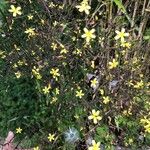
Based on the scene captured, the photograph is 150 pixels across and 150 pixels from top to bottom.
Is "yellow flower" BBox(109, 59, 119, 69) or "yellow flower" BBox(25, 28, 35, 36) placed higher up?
"yellow flower" BBox(25, 28, 35, 36)

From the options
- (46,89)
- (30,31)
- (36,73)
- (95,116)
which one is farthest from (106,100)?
(30,31)

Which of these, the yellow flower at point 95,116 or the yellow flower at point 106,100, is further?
the yellow flower at point 106,100

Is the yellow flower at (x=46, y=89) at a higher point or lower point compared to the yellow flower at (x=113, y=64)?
lower

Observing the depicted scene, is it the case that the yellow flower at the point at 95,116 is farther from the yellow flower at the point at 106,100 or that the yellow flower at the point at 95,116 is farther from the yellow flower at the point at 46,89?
the yellow flower at the point at 46,89

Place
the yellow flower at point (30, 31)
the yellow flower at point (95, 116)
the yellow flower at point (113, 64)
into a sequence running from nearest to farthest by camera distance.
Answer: the yellow flower at point (95, 116) → the yellow flower at point (113, 64) → the yellow flower at point (30, 31)

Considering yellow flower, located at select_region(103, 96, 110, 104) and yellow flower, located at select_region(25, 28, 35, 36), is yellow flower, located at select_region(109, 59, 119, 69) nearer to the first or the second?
yellow flower, located at select_region(103, 96, 110, 104)

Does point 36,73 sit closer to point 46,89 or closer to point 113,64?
point 46,89

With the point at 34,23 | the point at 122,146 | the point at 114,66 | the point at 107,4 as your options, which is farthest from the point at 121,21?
the point at 122,146

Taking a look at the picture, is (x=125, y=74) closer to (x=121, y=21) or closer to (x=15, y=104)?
(x=121, y=21)

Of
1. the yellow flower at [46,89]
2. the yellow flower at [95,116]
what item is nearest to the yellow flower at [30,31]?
the yellow flower at [46,89]

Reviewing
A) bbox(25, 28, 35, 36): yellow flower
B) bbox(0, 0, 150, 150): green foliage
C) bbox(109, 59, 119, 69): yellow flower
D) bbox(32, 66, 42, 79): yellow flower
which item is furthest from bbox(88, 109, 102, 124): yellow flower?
bbox(25, 28, 35, 36): yellow flower

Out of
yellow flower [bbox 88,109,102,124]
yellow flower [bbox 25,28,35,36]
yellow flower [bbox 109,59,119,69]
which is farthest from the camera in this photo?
yellow flower [bbox 25,28,35,36]
